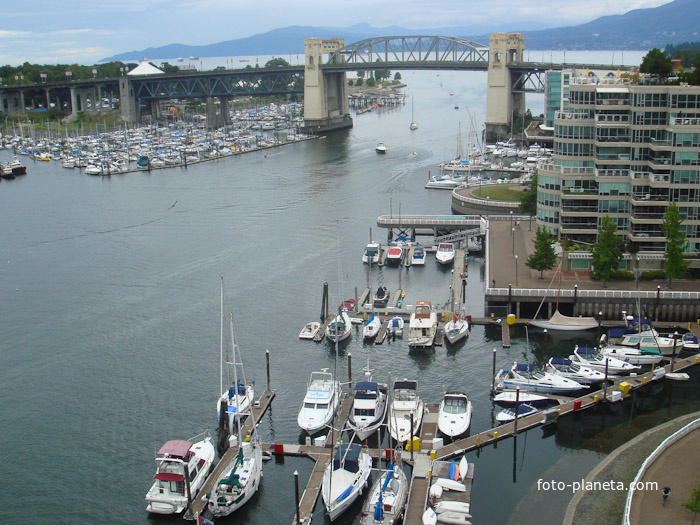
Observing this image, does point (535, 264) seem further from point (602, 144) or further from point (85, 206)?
point (85, 206)

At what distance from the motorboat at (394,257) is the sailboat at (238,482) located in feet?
111

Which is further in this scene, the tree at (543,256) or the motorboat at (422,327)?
the tree at (543,256)

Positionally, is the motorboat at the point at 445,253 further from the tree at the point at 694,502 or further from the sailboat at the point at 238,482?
the tree at the point at 694,502

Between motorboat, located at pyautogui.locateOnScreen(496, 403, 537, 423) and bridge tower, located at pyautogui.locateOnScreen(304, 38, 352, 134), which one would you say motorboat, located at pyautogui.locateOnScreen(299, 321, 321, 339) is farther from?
bridge tower, located at pyautogui.locateOnScreen(304, 38, 352, 134)

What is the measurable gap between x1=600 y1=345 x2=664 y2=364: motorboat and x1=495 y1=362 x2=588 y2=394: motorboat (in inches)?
154

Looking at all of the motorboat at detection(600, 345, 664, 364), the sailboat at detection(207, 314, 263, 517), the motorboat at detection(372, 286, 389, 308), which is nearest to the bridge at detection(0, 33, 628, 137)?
the motorboat at detection(372, 286, 389, 308)

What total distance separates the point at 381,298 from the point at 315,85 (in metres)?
115

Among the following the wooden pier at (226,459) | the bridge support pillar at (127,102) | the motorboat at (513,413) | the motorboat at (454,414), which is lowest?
the wooden pier at (226,459)

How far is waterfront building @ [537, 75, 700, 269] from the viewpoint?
5491 cm

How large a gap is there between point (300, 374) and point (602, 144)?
87.8 feet

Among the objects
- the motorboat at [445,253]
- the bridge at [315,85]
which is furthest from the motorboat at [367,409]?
the bridge at [315,85]

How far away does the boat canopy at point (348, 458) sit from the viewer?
1371 inches

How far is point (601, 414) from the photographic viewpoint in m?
41.8

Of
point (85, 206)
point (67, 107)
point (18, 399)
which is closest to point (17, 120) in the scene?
point (67, 107)
